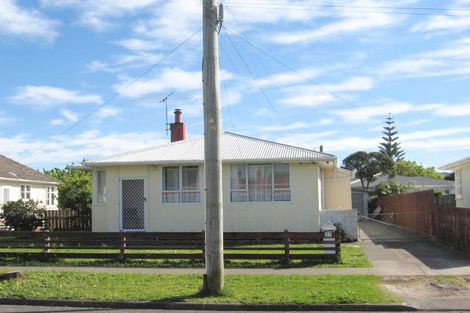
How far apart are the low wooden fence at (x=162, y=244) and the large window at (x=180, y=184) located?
4.67 metres

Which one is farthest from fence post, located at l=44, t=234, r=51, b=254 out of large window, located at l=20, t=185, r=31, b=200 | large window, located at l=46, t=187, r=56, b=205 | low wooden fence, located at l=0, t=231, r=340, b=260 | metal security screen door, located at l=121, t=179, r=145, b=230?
large window, located at l=46, t=187, r=56, b=205

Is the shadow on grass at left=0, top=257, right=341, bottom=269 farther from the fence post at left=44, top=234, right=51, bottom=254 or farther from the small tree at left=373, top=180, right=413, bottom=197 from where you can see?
the small tree at left=373, top=180, right=413, bottom=197

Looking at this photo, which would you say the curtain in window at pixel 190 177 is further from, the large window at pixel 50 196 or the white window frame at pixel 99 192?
the large window at pixel 50 196

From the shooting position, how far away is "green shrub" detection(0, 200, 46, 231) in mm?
25719

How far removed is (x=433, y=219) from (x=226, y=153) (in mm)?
8082

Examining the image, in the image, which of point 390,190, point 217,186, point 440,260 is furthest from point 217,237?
point 390,190

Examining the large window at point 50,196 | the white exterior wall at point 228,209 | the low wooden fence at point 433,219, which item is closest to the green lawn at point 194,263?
the low wooden fence at point 433,219

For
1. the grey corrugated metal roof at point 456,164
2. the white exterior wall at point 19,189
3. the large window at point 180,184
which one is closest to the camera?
the large window at point 180,184

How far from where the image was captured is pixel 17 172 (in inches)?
1496

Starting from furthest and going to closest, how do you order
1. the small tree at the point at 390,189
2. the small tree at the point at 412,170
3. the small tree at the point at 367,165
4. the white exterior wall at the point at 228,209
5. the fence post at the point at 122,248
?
1. the small tree at the point at 412,170
2. the small tree at the point at 367,165
3. the small tree at the point at 390,189
4. the white exterior wall at the point at 228,209
5. the fence post at the point at 122,248

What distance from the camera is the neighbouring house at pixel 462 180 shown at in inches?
971

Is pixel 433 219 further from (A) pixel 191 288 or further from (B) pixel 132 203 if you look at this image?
(A) pixel 191 288

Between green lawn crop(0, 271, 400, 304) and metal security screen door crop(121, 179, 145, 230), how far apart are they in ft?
28.7

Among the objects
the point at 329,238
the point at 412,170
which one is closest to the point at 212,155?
the point at 329,238
